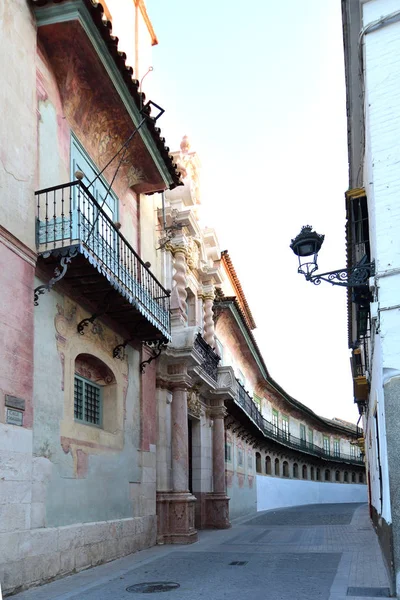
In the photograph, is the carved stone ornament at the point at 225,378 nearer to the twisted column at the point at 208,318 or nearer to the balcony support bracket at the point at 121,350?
the twisted column at the point at 208,318

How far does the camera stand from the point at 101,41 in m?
10.0

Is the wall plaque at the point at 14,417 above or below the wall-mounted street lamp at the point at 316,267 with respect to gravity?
below

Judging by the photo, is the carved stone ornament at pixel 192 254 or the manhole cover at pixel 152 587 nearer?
the manhole cover at pixel 152 587

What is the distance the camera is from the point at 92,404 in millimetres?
11039

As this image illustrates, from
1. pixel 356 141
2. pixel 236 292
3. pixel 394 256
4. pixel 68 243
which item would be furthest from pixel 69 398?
pixel 236 292

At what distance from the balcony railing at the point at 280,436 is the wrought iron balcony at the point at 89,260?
10064mm

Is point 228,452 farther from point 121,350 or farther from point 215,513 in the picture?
point 121,350

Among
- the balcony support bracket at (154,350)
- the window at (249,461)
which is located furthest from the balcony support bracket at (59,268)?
the window at (249,461)

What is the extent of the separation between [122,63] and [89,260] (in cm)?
362

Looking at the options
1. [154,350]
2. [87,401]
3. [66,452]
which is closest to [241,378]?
[154,350]

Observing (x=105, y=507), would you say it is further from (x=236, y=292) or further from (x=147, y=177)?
(x=236, y=292)

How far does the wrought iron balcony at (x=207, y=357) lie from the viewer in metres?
16.1

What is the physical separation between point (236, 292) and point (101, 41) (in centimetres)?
1874

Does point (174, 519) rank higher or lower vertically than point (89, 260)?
lower
